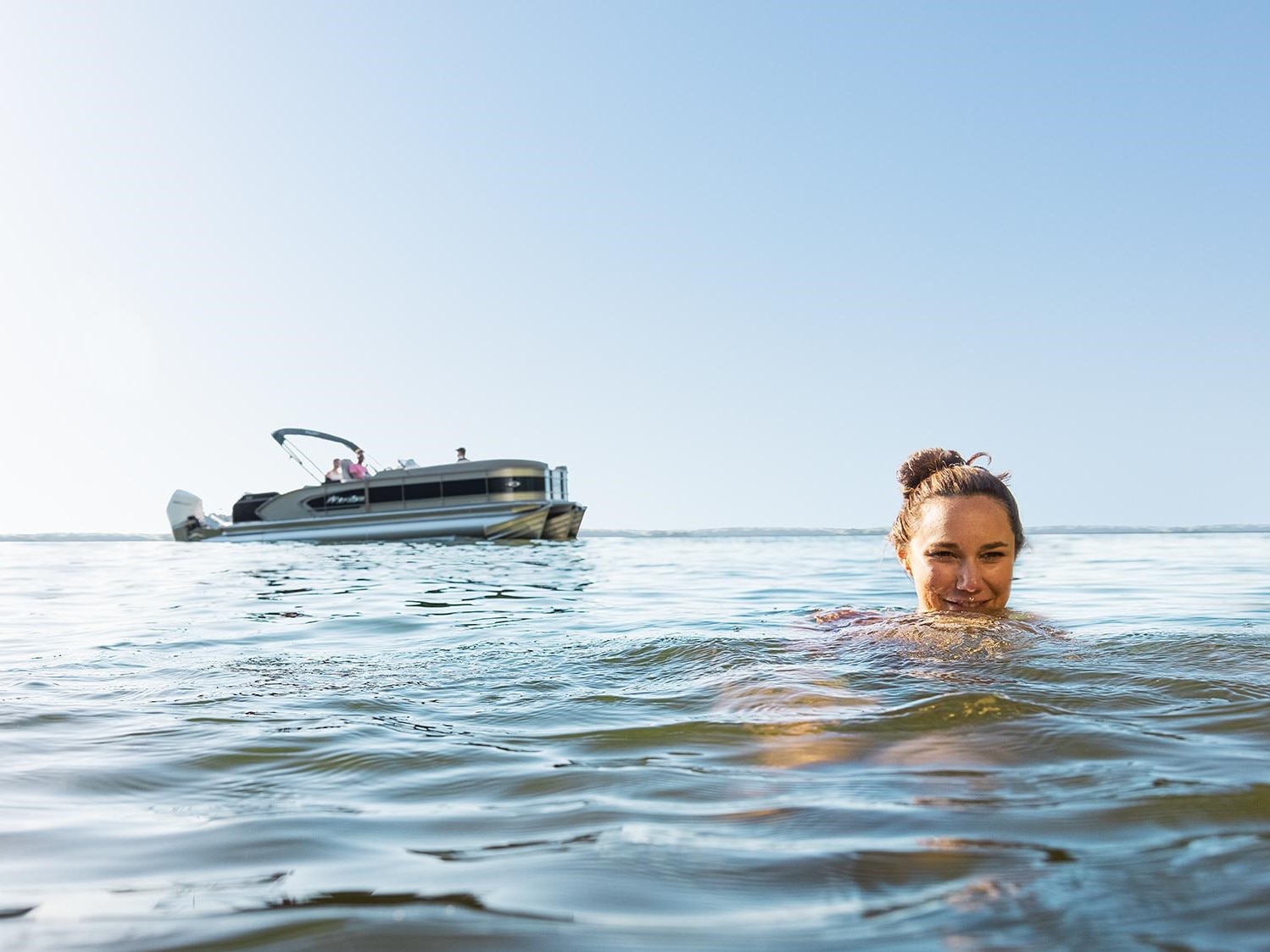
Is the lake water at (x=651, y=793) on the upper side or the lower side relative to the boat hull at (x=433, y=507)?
lower

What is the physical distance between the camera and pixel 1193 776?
229cm

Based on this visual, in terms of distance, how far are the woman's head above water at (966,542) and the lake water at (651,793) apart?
16.3 inches

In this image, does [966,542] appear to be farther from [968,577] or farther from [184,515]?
[184,515]

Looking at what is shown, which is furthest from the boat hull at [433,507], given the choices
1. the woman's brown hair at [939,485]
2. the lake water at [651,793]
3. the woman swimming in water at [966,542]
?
the woman swimming in water at [966,542]

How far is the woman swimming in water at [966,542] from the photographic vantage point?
471 cm

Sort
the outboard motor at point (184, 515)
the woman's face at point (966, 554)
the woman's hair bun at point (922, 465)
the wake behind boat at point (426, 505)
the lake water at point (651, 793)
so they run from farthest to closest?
the outboard motor at point (184, 515) → the wake behind boat at point (426, 505) → the woman's hair bun at point (922, 465) → the woman's face at point (966, 554) → the lake water at point (651, 793)

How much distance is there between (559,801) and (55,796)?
4.31 ft

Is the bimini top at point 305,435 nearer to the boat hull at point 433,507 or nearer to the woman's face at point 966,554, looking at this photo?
the boat hull at point 433,507

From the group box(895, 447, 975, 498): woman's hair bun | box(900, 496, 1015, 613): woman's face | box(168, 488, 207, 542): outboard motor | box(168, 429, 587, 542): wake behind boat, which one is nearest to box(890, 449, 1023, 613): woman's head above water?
box(900, 496, 1015, 613): woman's face

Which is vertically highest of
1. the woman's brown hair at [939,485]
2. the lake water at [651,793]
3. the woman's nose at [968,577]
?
the woman's brown hair at [939,485]

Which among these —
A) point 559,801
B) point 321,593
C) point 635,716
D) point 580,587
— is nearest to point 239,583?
point 321,593

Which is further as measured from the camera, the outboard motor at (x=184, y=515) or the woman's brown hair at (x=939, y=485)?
the outboard motor at (x=184, y=515)

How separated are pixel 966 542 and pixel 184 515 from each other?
4495 centimetres

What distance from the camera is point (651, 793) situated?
2.34 meters
